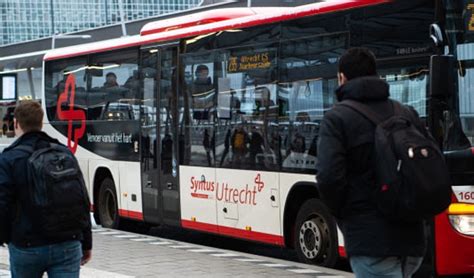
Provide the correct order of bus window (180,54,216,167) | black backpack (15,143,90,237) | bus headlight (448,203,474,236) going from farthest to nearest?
bus window (180,54,216,167)
bus headlight (448,203,474,236)
black backpack (15,143,90,237)

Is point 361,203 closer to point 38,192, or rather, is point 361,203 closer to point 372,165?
point 372,165

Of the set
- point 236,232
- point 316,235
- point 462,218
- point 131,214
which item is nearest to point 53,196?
point 462,218

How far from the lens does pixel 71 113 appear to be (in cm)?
1744

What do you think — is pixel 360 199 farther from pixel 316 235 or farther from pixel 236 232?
pixel 236 232

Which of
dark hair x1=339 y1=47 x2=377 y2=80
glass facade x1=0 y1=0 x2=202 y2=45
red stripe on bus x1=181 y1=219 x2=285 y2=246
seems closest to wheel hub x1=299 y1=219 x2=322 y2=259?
red stripe on bus x1=181 y1=219 x2=285 y2=246

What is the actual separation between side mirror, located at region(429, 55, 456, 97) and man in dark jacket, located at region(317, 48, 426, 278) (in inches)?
134

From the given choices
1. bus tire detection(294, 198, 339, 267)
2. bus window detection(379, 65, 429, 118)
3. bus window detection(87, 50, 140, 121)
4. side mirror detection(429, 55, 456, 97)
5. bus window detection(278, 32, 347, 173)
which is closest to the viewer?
side mirror detection(429, 55, 456, 97)

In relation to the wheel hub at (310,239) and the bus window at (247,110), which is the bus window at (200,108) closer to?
the bus window at (247,110)

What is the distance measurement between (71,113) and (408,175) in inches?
519

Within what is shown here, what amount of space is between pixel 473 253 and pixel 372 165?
458cm

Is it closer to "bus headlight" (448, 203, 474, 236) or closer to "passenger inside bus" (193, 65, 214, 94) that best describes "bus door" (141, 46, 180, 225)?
"passenger inside bus" (193, 65, 214, 94)

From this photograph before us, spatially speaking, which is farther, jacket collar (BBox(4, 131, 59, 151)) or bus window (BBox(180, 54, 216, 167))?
bus window (BBox(180, 54, 216, 167))

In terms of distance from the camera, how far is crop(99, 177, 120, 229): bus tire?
1628cm

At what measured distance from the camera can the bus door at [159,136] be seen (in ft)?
46.6
